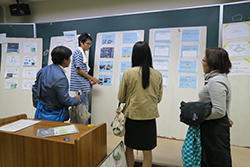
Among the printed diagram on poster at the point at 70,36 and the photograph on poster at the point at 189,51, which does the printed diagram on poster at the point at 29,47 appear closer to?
the printed diagram on poster at the point at 70,36

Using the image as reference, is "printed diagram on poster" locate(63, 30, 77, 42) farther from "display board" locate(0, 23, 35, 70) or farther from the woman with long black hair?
the woman with long black hair

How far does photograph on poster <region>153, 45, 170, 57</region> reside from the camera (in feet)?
7.50

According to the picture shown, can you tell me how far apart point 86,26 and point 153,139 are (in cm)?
222

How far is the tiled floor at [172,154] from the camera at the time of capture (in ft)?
5.82

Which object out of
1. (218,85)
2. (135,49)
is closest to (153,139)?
(218,85)

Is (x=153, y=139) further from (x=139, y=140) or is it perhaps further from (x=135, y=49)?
(x=135, y=49)

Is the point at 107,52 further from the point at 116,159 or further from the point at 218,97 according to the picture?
the point at 218,97

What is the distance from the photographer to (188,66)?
2193mm

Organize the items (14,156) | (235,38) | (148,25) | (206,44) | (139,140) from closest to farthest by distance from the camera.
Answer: (14,156) < (139,140) < (235,38) < (206,44) < (148,25)

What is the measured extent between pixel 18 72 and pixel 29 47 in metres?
0.52

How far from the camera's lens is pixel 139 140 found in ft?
4.44

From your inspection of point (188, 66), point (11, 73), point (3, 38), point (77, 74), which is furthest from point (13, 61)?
point (188, 66)

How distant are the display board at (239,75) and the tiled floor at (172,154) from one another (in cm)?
16

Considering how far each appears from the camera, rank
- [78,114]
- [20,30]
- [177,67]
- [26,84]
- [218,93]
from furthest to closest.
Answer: [20,30], [26,84], [177,67], [78,114], [218,93]
